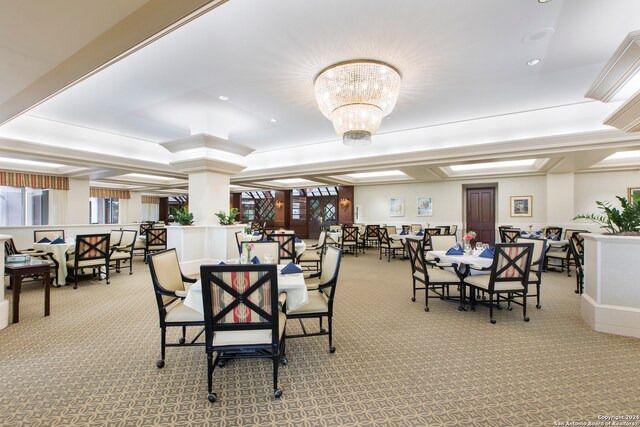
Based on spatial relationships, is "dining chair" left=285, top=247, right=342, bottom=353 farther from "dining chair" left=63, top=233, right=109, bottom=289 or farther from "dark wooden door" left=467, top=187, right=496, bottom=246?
"dark wooden door" left=467, top=187, right=496, bottom=246

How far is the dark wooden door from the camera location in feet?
33.2

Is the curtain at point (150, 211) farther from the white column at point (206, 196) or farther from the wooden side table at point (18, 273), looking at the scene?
the wooden side table at point (18, 273)

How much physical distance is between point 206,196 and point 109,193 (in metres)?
10.6

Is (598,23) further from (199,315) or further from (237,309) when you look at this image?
(199,315)

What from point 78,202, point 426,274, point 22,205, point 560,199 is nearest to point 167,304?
point 426,274

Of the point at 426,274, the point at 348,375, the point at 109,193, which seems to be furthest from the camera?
the point at 109,193

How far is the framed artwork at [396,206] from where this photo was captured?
1159 cm

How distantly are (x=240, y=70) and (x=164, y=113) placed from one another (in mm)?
2394

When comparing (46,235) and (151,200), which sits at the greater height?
(151,200)

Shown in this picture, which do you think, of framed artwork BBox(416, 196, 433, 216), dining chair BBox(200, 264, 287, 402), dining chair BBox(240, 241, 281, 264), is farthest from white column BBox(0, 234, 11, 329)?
framed artwork BBox(416, 196, 433, 216)

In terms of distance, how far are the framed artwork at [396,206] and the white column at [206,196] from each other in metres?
7.21

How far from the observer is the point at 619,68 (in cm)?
313

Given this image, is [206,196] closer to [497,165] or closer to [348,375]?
[348,375]

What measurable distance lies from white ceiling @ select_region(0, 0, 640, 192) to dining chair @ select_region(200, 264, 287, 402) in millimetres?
1997
